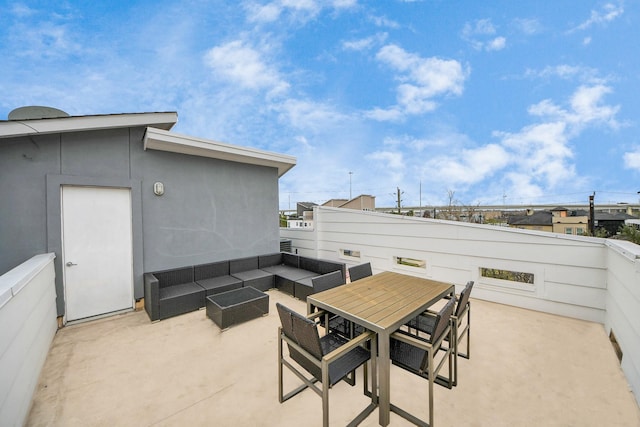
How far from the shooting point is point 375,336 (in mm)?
2008

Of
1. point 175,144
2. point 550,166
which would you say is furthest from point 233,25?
point 550,166

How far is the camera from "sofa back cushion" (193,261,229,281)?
482 cm

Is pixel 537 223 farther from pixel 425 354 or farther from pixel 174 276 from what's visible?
pixel 174 276

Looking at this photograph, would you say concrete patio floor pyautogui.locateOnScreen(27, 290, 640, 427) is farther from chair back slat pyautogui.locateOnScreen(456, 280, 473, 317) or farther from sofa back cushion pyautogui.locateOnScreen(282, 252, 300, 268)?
sofa back cushion pyautogui.locateOnScreen(282, 252, 300, 268)

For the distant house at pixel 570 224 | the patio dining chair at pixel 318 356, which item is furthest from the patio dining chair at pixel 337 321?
the distant house at pixel 570 224

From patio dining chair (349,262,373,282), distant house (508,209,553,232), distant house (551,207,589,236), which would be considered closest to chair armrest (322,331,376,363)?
patio dining chair (349,262,373,282)

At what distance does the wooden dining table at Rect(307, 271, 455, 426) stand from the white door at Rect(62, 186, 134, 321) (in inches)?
150

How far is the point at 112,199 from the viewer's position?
13.7ft

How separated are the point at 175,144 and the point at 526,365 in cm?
615

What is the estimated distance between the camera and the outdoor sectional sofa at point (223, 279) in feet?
12.9

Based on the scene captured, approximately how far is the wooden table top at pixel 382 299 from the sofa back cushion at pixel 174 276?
10.7 ft

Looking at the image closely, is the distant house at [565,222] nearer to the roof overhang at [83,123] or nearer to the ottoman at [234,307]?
the ottoman at [234,307]

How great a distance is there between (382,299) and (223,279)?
3.60 meters

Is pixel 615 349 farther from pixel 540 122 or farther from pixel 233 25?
pixel 540 122
